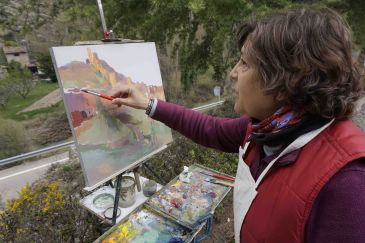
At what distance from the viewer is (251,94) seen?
102 centimetres

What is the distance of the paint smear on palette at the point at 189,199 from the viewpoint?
1.69 m

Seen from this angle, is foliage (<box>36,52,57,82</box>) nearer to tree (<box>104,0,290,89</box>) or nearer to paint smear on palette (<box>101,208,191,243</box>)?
tree (<box>104,0,290,89</box>)

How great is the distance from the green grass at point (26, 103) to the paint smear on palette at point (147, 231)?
12.0 meters

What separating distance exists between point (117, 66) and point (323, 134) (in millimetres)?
1395

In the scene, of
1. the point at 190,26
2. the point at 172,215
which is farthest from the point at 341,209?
the point at 190,26

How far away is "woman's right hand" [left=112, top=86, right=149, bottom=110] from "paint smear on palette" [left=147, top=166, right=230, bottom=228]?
2.24ft

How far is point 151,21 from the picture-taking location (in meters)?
6.24

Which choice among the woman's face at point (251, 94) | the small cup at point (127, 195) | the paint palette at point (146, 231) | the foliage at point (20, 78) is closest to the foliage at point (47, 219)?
the small cup at point (127, 195)

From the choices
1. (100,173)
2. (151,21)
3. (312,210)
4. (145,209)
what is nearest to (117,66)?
(100,173)

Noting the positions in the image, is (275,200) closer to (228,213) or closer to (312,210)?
(312,210)

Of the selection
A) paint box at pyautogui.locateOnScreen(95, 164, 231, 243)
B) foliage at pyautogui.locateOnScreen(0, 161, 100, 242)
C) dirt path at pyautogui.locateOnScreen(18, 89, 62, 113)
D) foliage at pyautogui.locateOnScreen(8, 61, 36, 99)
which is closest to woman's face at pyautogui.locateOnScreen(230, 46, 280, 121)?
paint box at pyautogui.locateOnScreen(95, 164, 231, 243)

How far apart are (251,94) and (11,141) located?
7.77 meters

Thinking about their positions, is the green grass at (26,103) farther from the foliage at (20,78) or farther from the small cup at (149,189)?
the small cup at (149,189)

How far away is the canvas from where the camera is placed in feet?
4.81
